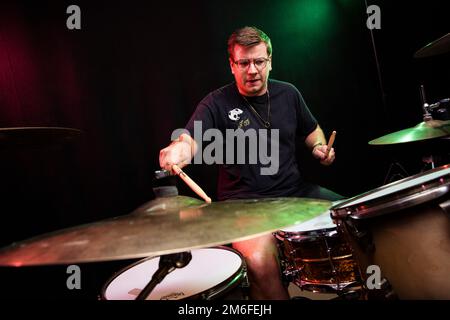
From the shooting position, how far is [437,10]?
278cm

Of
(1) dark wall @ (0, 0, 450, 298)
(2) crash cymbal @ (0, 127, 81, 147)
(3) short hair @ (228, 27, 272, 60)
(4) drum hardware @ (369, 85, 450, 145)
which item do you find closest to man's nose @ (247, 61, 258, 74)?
(3) short hair @ (228, 27, 272, 60)

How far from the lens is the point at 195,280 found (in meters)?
1.18

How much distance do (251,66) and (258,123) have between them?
1.22 feet

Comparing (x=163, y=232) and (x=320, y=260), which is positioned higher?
(x=163, y=232)

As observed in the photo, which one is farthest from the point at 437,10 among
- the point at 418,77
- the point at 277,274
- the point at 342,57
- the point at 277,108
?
the point at 277,274

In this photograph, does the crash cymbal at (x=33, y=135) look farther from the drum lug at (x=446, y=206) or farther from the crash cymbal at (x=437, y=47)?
the crash cymbal at (x=437, y=47)

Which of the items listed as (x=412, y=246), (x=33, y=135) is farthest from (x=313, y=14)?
(x=33, y=135)

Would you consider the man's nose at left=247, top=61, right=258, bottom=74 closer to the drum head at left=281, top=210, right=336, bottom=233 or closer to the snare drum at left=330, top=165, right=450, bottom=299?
the drum head at left=281, top=210, right=336, bottom=233

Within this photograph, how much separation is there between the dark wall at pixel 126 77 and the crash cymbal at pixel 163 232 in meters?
1.59

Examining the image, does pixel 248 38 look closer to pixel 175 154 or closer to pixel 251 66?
pixel 251 66

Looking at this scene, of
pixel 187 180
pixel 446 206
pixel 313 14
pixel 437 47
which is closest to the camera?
pixel 446 206

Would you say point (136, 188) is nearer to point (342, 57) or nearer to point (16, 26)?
point (16, 26)

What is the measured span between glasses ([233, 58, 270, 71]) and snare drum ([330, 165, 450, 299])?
1.23m
